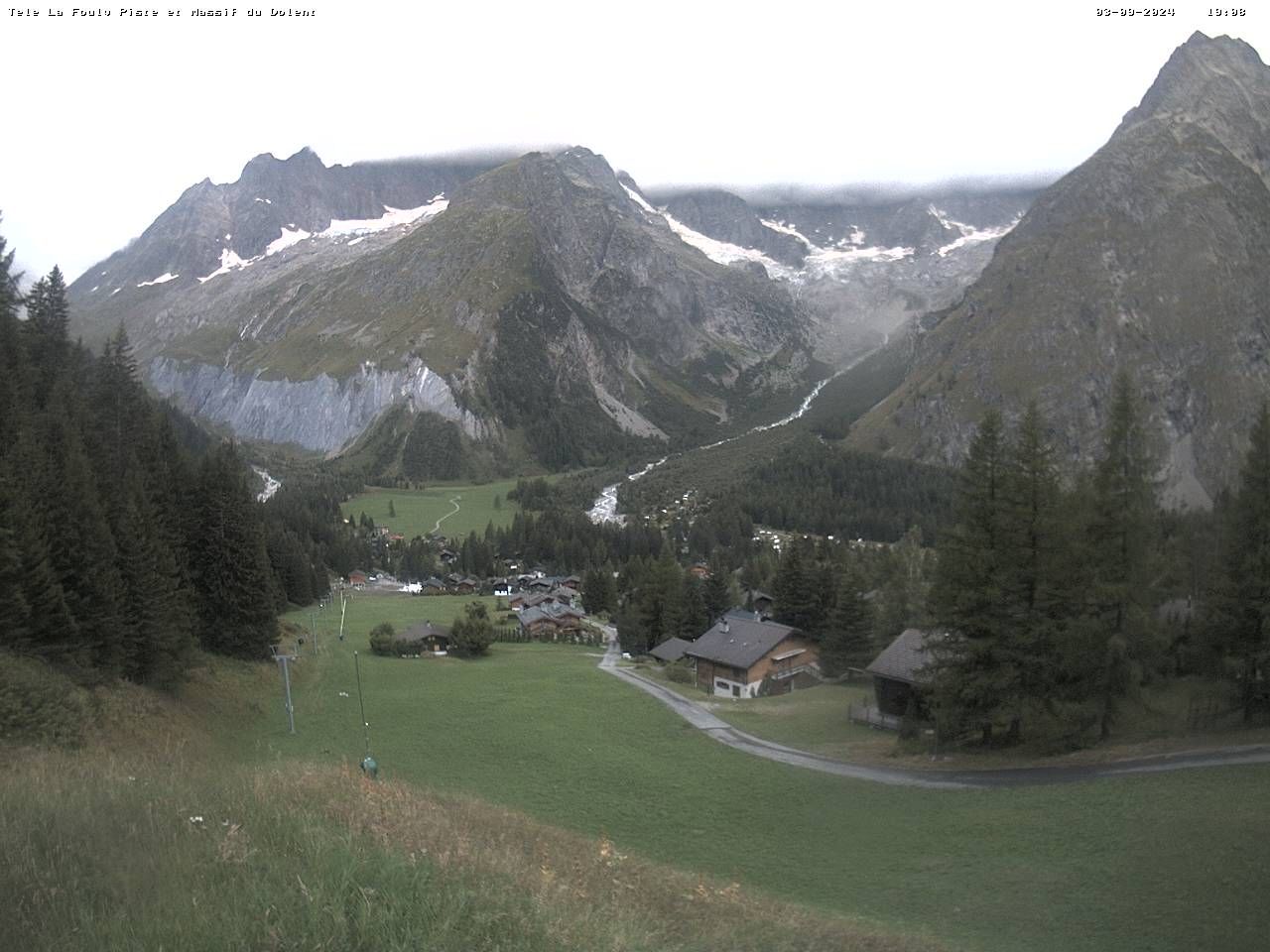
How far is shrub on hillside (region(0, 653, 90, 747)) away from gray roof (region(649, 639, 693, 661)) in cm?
4208

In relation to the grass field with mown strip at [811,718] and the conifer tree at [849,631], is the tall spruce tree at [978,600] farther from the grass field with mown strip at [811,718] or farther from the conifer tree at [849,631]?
the conifer tree at [849,631]

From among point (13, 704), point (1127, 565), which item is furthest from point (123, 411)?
point (1127, 565)

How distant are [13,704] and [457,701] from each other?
27.7 meters

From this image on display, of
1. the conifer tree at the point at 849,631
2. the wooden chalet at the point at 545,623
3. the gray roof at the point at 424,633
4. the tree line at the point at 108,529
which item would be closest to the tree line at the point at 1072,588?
the conifer tree at the point at 849,631

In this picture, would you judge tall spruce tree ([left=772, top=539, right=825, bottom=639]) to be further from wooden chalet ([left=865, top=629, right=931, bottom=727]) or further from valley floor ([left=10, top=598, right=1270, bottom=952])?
valley floor ([left=10, top=598, right=1270, bottom=952])

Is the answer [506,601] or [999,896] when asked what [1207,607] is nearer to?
[999,896]

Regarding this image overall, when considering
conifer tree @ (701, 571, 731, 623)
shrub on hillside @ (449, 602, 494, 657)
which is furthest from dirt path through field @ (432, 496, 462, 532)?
conifer tree @ (701, 571, 731, 623)

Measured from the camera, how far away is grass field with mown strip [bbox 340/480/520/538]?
16325 cm

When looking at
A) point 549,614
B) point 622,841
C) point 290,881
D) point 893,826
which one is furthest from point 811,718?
point 549,614

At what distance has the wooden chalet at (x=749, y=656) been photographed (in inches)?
2087

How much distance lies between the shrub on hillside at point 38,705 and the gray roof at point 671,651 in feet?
138

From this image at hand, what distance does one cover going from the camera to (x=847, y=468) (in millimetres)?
194125

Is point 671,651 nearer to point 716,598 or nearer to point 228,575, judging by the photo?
point 716,598

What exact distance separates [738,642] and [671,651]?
8.99 meters
